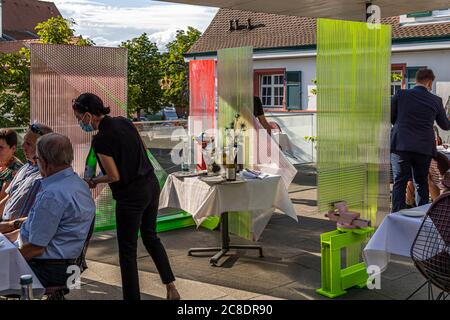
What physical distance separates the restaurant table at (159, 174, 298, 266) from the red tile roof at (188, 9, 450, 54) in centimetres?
1141

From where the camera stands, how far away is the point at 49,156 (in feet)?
11.1

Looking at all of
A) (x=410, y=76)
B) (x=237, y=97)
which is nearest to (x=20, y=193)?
(x=237, y=97)

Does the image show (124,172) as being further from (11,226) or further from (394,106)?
(394,106)

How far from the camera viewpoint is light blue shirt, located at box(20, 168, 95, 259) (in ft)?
10.6

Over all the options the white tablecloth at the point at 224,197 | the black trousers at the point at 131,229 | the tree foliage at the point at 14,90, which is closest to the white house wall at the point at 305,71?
the tree foliage at the point at 14,90

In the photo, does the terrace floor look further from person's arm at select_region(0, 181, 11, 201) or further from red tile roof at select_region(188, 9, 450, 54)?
red tile roof at select_region(188, 9, 450, 54)

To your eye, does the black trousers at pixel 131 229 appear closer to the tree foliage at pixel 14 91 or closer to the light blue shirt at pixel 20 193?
the light blue shirt at pixel 20 193

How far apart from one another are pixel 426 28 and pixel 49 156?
14.8m

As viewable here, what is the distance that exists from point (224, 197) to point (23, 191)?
1918 mm

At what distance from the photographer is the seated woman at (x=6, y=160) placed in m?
4.68

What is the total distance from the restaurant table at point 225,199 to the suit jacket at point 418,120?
1.42 meters

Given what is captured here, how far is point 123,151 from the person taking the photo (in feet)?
13.1
